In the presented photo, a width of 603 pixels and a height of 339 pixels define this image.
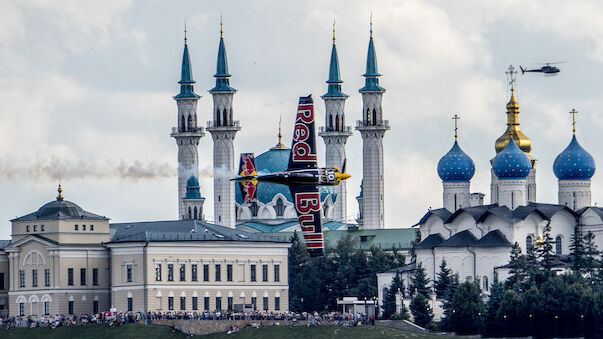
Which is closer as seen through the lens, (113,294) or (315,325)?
(315,325)

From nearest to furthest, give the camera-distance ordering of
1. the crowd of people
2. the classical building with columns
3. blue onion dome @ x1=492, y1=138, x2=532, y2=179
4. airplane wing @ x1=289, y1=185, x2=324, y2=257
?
airplane wing @ x1=289, y1=185, x2=324, y2=257 < the crowd of people < the classical building with columns < blue onion dome @ x1=492, y1=138, x2=532, y2=179

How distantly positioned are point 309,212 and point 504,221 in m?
58.4

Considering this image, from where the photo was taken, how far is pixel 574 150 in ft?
615

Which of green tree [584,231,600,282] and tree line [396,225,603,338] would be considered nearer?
tree line [396,225,603,338]

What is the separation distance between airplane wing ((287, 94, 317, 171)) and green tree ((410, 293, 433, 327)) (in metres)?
43.2

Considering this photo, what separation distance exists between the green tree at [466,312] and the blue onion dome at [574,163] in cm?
2541

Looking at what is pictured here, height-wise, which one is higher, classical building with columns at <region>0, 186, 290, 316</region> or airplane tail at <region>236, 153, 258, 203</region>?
airplane tail at <region>236, 153, 258, 203</region>

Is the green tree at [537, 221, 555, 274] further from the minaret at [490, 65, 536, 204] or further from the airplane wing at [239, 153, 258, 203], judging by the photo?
the airplane wing at [239, 153, 258, 203]

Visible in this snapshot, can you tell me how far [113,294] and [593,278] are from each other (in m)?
35.4

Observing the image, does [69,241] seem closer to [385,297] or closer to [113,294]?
[113,294]

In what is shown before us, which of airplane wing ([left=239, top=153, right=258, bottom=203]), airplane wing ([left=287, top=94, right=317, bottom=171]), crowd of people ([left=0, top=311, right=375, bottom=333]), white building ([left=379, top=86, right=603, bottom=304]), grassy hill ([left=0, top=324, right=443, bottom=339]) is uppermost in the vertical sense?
airplane wing ([left=287, top=94, right=317, bottom=171])

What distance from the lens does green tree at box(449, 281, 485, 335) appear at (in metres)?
161

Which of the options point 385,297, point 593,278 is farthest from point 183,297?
point 593,278

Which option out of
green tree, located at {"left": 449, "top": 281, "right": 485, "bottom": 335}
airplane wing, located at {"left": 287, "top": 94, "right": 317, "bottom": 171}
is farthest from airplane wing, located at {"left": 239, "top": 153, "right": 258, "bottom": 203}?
green tree, located at {"left": 449, "top": 281, "right": 485, "bottom": 335}
